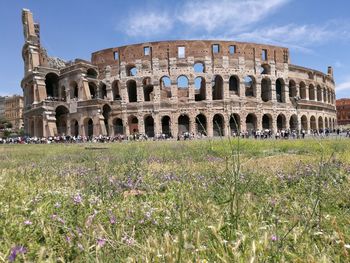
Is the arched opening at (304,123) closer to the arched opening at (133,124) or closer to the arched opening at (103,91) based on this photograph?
the arched opening at (133,124)

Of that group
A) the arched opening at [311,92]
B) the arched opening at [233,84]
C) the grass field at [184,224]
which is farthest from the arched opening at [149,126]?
the grass field at [184,224]

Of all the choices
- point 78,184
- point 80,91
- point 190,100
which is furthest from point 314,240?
point 80,91

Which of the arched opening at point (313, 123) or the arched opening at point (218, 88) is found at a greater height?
the arched opening at point (218, 88)

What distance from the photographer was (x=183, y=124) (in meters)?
39.9

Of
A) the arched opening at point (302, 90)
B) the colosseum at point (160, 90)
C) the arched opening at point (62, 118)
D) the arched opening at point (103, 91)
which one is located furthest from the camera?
the arched opening at point (302, 90)

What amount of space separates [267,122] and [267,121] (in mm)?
149

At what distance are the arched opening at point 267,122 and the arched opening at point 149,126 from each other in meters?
15.8

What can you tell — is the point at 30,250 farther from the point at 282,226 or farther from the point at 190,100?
the point at 190,100

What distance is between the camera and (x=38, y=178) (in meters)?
5.59

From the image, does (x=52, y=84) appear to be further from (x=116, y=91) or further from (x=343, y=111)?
(x=343, y=111)

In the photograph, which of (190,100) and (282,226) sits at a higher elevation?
(190,100)

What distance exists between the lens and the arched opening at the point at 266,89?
4178 centimetres

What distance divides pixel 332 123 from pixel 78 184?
182 feet

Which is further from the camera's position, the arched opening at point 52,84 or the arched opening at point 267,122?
the arched opening at point 52,84
